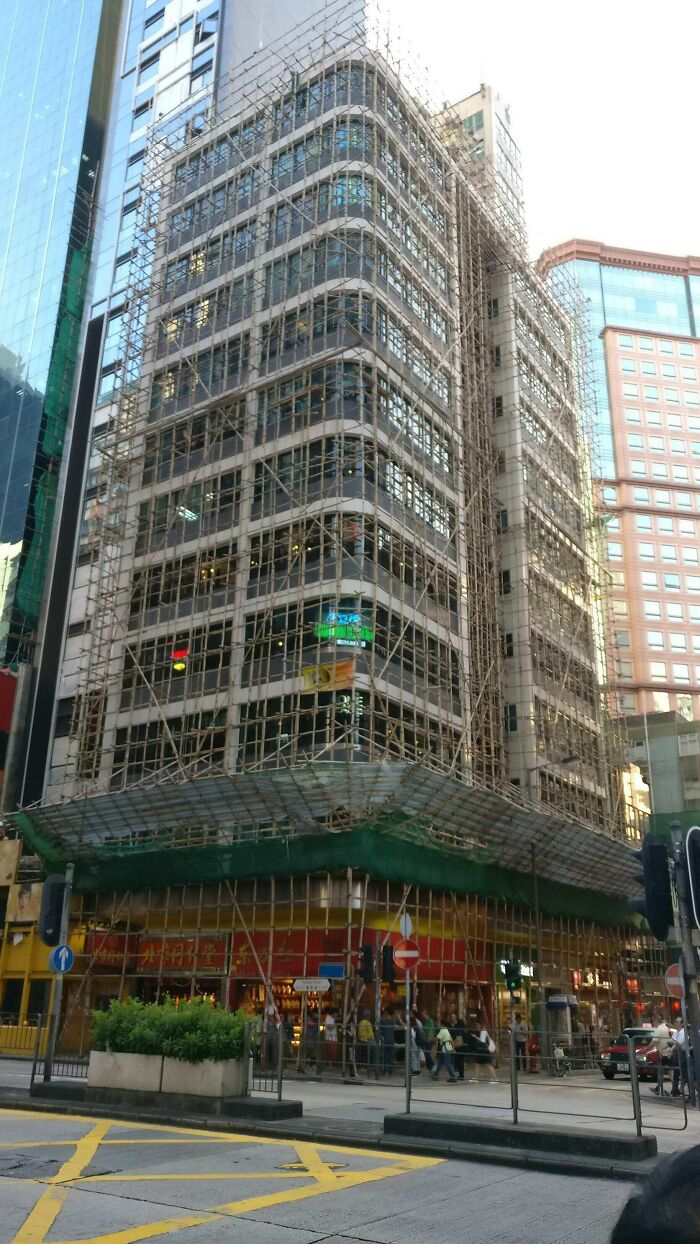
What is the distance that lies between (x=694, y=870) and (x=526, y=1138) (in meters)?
6.99

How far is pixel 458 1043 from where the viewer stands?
24.3 m

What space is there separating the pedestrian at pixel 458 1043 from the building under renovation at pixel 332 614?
9.40 ft

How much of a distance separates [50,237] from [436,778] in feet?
151

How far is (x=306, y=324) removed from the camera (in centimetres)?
3866

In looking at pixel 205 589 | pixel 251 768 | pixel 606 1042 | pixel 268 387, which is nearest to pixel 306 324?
pixel 268 387

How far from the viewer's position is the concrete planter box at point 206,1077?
14.0m

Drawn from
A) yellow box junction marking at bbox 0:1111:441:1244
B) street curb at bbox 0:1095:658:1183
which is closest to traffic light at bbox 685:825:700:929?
yellow box junction marking at bbox 0:1111:441:1244

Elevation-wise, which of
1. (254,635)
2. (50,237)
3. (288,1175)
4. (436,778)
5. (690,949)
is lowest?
(288,1175)

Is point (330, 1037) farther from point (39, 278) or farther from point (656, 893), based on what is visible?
point (39, 278)

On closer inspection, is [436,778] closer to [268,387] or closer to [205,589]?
[205,589]

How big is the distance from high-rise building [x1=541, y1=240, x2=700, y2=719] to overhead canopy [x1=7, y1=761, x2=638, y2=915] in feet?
167

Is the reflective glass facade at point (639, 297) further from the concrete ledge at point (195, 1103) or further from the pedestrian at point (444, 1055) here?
the concrete ledge at point (195, 1103)

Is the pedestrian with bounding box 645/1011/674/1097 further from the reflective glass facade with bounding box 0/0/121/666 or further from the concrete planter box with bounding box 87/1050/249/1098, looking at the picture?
the reflective glass facade with bounding box 0/0/121/666

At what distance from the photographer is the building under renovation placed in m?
30.4
